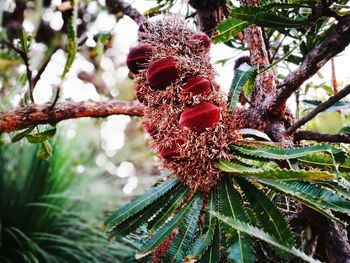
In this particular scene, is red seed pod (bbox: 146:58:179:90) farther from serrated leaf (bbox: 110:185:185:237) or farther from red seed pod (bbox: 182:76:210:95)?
serrated leaf (bbox: 110:185:185:237)

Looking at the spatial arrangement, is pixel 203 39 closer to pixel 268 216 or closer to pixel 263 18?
pixel 263 18

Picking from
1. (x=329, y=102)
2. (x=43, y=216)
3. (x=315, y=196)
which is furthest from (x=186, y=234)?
(x=43, y=216)

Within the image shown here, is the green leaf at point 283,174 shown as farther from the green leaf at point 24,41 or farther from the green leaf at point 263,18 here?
the green leaf at point 24,41

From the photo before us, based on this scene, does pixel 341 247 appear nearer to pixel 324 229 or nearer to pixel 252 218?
pixel 324 229

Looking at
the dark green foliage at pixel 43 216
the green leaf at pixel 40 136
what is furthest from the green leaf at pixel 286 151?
the dark green foliage at pixel 43 216

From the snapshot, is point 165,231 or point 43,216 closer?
point 165,231

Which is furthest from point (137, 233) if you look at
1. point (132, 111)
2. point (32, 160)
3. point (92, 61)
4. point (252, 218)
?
point (32, 160)
